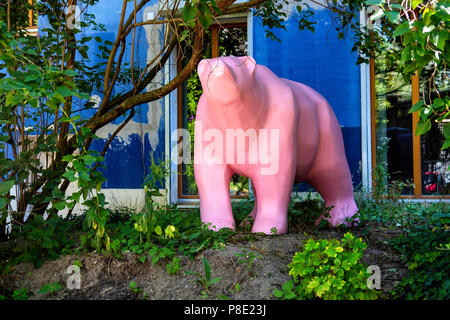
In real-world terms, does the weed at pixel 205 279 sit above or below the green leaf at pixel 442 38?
below

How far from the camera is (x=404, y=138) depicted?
5684 millimetres

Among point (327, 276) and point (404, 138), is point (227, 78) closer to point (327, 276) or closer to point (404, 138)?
point (327, 276)

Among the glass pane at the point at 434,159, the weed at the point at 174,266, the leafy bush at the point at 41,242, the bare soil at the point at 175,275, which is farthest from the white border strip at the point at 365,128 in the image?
the leafy bush at the point at 41,242

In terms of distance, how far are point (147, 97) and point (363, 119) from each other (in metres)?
3.13

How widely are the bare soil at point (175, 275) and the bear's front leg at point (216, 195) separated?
1.20 feet

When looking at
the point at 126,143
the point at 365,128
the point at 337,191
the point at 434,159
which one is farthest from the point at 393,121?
the point at 126,143

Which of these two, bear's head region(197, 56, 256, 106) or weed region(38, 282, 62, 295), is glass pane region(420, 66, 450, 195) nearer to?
bear's head region(197, 56, 256, 106)

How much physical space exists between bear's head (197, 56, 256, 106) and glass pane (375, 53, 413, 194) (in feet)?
11.3

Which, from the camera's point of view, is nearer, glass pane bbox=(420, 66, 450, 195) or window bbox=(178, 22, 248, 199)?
glass pane bbox=(420, 66, 450, 195)

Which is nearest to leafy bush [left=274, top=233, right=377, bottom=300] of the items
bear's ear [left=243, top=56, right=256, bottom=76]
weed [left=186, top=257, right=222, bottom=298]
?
weed [left=186, top=257, right=222, bottom=298]

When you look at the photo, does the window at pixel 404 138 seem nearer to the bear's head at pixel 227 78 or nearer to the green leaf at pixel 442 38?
the bear's head at pixel 227 78

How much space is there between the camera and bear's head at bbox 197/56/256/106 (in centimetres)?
262

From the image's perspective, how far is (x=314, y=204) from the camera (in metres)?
4.16

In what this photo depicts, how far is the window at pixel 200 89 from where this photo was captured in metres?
5.89
